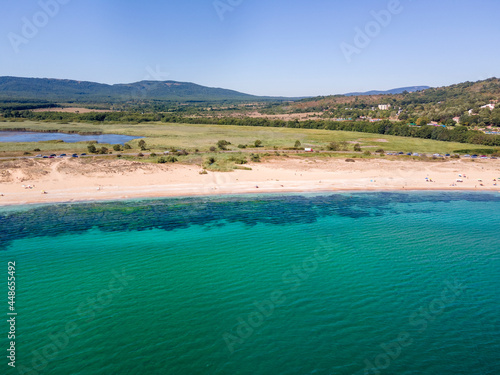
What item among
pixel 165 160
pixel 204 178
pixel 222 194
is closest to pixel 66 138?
pixel 165 160

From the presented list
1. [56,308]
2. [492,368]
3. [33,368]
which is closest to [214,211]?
[56,308]

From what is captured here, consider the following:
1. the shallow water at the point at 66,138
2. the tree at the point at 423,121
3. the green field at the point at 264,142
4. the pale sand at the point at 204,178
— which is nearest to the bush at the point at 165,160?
the pale sand at the point at 204,178

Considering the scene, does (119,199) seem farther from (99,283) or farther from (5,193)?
(99,283)

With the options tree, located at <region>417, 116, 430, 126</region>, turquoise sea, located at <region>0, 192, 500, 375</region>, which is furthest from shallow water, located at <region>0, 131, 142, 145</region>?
tree, located at <region>417, 116, 430, 126</region>

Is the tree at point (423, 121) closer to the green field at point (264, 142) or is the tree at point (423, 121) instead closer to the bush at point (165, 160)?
the green field at point (264, 142)

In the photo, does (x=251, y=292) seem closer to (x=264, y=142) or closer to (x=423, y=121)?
(x=264, y=142)

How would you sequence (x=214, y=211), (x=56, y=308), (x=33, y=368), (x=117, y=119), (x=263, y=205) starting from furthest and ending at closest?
(x=117, y=119)
(x=263, y=205)
(x=214, y=211)
(x=56, y=308)
(x=33, y=368)

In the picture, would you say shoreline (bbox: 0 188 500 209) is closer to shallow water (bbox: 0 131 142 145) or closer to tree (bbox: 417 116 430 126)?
shallow water (bbox: 0 131 142 145)
